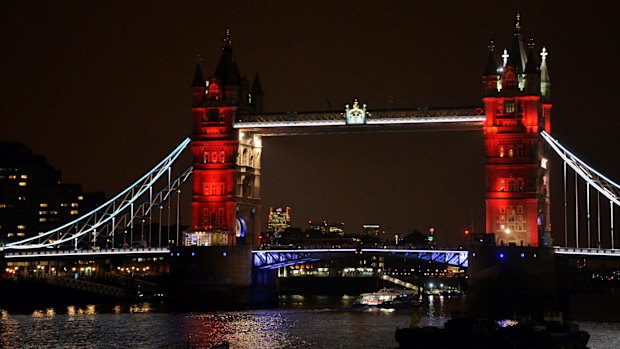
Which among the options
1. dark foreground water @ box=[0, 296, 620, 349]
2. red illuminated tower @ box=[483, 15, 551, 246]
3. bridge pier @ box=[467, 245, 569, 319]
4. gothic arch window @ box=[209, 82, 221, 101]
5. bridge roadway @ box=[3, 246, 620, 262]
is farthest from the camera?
gothic arch window @ box=[209, 82, 221, 101]

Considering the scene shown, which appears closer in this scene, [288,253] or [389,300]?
[288,253]

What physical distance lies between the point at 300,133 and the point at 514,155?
2153 cm

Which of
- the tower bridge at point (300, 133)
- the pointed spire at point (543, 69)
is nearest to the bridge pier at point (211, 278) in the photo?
the tower bridge at point (300, 133)

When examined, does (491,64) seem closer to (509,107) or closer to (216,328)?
(509,107)

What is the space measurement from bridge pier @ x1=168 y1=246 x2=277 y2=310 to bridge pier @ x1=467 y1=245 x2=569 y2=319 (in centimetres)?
2218

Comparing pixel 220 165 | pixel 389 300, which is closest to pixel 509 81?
pixel 389 300

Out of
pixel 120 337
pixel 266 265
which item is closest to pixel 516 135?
pixel 266 265

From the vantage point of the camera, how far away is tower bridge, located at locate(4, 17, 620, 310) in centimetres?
12362

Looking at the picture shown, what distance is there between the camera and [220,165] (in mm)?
132875

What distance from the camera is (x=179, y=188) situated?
136m

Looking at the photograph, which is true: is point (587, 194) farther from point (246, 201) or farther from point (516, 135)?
point (246, 201)

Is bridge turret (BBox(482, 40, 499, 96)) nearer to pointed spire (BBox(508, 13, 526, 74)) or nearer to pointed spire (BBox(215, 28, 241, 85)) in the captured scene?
pointed spire (BBox(508, 13, 526, 74))

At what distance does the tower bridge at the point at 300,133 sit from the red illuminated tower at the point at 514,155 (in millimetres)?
93

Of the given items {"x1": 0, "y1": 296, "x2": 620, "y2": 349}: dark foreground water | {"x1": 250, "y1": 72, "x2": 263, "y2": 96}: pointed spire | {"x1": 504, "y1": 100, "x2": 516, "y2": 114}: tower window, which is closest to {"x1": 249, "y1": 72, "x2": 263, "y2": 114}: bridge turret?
{"x1": 250, "y1": 72, "x2": 263, "y2": 96}: pointed spire
